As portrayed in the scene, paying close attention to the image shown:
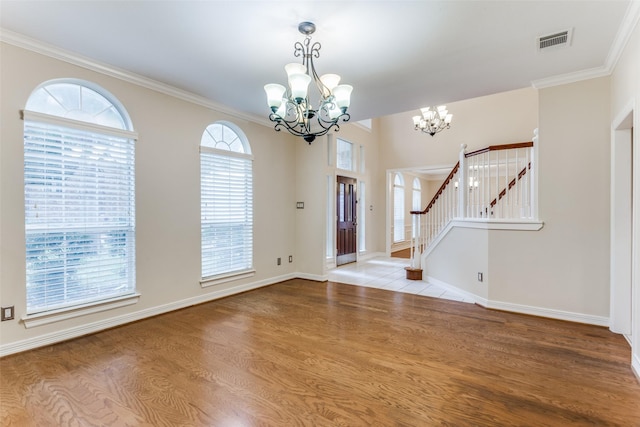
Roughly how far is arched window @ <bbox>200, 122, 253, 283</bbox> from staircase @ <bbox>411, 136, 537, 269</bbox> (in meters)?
3.11

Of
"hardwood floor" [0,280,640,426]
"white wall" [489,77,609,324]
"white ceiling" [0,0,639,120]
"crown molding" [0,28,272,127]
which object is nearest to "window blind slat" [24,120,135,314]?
"hardwood floor" [0,280,640,426]

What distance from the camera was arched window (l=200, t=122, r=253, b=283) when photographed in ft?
13.9

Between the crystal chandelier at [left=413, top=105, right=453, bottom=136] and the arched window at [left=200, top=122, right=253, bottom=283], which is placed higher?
the crystal chandelier at [left=413, top=105, right=453, bottom=136]

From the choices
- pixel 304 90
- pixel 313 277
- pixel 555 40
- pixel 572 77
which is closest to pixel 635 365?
pixel 555 40

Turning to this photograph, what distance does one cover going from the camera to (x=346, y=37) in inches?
102

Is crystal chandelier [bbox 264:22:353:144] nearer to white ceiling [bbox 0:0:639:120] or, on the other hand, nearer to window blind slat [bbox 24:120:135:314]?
white ceiling [bbox 0:0:639:120]

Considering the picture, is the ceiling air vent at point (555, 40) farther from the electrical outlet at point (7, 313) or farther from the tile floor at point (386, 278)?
the electrical outlet at point (7, 313)

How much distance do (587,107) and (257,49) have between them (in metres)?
3.60

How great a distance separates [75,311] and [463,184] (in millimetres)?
4927

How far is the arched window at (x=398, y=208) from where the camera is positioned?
8.87 m

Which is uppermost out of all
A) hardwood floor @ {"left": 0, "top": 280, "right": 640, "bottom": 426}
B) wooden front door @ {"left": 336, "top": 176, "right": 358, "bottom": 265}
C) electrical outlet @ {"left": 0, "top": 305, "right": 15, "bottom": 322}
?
wooden front door @ {"left": 336, "top": 176, "right": 358, "bottom": 265}

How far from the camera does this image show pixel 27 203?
269 cm

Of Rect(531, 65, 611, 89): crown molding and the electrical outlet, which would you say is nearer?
the electrical outlet

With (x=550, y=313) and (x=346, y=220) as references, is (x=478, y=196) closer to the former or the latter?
(x=550, y=313)
